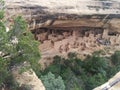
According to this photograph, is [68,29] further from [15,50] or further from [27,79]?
[15,50]

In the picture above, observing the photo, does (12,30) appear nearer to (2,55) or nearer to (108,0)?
(2,55)

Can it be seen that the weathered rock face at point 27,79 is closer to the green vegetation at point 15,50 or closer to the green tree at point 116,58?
the green vegetation at point 15,50

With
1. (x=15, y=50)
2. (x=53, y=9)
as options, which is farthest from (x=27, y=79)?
(x=53, y=9)

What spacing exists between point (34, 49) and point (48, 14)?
14.1 ft

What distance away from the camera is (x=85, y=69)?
1566 cm

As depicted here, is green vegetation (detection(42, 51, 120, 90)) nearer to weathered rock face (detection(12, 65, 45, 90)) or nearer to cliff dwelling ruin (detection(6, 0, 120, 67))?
cliff dwelling ruin (detection(6, 0, 120, 67))

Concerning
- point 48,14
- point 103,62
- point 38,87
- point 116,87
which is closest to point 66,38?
point 103,62

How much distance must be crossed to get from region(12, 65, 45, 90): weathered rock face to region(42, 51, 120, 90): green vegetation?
13.2ft

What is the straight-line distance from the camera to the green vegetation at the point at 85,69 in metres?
14.2

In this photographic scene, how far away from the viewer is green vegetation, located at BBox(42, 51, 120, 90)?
14.2 m

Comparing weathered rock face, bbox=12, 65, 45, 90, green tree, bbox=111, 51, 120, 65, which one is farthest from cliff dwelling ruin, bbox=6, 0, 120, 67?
weathered rock face, bbox=12, 65, 45, 90

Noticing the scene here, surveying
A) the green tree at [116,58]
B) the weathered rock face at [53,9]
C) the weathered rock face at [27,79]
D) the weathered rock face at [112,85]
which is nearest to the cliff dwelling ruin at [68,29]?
the weathered rock face at [53,9]

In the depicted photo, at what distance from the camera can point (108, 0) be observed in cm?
1460

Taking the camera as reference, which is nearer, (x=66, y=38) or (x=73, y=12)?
(x=73, y=12)
